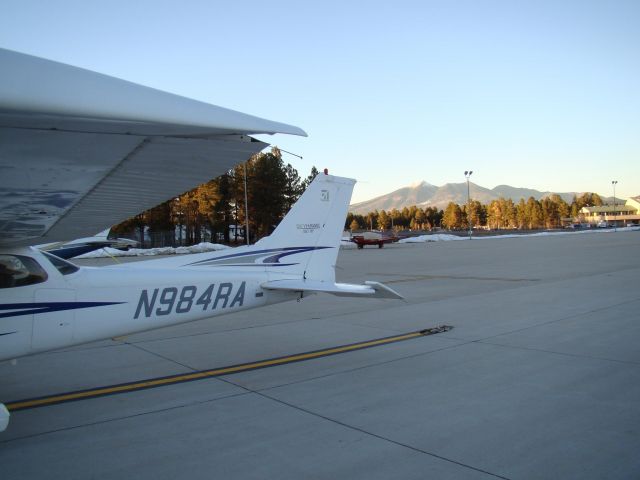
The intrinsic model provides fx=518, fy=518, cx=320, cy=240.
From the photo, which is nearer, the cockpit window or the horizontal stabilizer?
the cockpit window

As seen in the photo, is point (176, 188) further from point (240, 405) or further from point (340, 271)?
point (340, 271)

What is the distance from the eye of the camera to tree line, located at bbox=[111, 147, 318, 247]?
169 feet

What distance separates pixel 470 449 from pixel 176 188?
2861 mm

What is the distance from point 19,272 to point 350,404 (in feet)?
10.9

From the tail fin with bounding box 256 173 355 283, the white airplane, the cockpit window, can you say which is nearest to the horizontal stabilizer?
the white airplane

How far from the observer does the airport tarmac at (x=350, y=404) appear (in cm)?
363

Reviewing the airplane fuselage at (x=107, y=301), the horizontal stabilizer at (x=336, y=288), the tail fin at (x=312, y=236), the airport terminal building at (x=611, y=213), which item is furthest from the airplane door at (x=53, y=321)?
the airport terminal building at (x=611, y=213)

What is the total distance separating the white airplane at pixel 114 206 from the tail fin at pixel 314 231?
0.01 m

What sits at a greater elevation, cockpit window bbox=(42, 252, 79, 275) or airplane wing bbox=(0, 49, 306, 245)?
airplane wing bbox=(0, 49, 306, 245)

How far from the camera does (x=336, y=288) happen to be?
20.4 feet

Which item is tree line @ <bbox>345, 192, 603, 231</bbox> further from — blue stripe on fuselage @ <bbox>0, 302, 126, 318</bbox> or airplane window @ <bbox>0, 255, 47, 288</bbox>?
airplane window @ <bbox>0, 255, 47, 288</bbox>

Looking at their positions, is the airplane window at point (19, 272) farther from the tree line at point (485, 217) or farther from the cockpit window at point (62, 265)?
the tree line at point (485, 217)

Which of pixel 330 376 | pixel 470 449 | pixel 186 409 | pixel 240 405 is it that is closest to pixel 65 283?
pixel 186 409

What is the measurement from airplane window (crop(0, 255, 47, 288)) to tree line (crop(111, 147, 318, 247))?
45.4m
